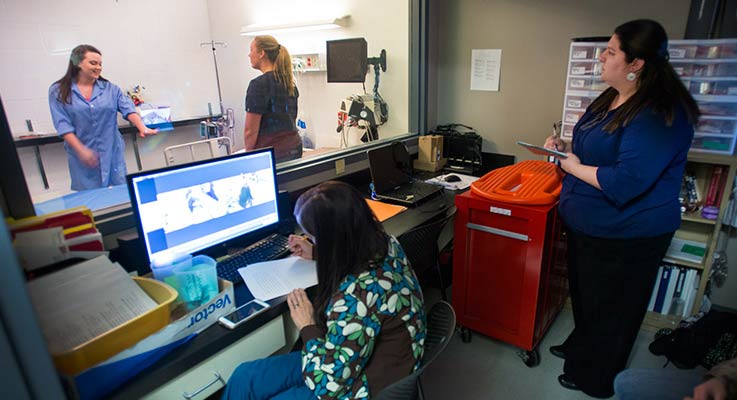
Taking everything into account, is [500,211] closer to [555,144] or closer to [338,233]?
[555,144]

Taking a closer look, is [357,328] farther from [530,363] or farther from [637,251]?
[530,363]

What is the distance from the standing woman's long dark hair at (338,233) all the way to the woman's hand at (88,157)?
2.36 m

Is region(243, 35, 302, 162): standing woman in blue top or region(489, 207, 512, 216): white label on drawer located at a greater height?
region(243, 35, 302, 162): standing woman in blue top

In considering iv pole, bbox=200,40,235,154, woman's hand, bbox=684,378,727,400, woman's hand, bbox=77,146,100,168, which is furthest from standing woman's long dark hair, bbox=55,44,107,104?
woman's hand, bbox=684,378,727,400

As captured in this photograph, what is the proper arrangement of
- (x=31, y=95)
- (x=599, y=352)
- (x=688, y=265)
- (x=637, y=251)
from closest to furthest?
1. (x=637, y=251)
2. (x=599, y=352)
3. (x=688, y=265)
4. (x=31, y=95)

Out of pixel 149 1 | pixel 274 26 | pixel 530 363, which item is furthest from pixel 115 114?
pixel 530 363

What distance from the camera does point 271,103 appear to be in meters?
2.59

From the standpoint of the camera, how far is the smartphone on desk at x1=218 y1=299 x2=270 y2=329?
1.17m

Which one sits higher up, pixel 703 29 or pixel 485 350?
pixel 703 29

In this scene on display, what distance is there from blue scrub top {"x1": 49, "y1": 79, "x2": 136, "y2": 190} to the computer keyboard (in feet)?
5.63

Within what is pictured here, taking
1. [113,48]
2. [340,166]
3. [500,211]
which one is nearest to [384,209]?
[340,166]

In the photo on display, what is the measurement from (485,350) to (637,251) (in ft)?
2.93

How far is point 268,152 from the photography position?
5.28 ft

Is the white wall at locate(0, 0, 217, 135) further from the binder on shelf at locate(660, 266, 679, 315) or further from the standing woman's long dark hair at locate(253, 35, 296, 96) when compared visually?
the binder on shelf at locate(660, 266, 679, 315)
